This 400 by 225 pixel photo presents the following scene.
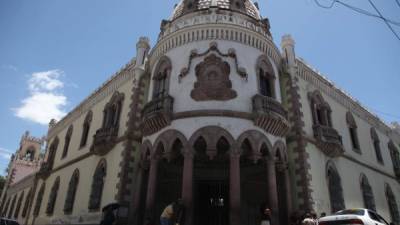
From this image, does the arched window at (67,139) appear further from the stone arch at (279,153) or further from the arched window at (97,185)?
the stone arch at (279,153)

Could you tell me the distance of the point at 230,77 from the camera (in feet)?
50.4

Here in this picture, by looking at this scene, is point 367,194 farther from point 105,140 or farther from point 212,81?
point 105,140

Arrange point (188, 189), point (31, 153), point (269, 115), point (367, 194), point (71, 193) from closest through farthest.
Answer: point (188, 189)
point (269, 115)
point (367, 194)
point (71, 193)
point (31, 153)

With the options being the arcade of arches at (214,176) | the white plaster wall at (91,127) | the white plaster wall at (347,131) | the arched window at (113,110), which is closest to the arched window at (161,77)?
the arcade of arches at (214,176)

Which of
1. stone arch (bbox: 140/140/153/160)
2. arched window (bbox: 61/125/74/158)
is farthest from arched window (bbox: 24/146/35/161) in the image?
stone arch (bbox: 140/140/153/160)

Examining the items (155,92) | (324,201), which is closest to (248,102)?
(155,92)

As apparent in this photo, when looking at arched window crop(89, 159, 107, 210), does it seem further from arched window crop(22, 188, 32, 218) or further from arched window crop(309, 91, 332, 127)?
arched window crop(22, 188, 32, 218)

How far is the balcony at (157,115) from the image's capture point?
49.0ft

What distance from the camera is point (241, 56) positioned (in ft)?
52.7

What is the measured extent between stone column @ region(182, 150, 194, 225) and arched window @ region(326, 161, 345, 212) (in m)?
9.12

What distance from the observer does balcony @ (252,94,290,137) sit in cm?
1452

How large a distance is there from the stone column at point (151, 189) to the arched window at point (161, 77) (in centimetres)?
385

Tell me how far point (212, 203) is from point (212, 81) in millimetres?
6964

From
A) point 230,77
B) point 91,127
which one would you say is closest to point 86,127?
point 91,127
